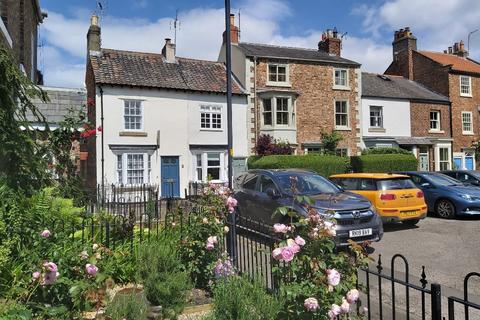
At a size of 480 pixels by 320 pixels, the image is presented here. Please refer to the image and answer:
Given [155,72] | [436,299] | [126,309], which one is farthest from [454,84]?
[126,309]

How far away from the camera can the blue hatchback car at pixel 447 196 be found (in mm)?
12727

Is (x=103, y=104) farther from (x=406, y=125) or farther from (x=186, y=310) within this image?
(x=406, y=125)

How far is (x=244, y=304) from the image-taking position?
350cm

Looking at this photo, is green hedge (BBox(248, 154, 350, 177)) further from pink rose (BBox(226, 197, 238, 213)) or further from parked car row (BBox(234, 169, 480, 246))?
pink rose (BBox(226, 197, 238, 213))

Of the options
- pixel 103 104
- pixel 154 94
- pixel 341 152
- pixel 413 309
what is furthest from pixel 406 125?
pixel 413 309

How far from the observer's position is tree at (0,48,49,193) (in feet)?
18.7

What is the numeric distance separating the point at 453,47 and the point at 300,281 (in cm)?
4131

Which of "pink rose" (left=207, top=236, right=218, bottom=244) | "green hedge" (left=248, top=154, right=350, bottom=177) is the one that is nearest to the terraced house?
"green hedge" (left=248, top=154, right=350, bottom=177)

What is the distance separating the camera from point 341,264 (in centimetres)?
341

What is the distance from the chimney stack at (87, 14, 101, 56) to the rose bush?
Answer: 21963 mm


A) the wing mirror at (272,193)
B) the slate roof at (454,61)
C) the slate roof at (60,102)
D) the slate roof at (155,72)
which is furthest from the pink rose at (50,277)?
the slate roof at (454,61)

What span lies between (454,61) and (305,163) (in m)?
21.1

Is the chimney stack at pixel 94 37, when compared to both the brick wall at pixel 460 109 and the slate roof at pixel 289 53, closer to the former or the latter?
the slate roof at pixel 289 53

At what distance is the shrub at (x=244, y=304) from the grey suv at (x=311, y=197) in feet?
10.3
